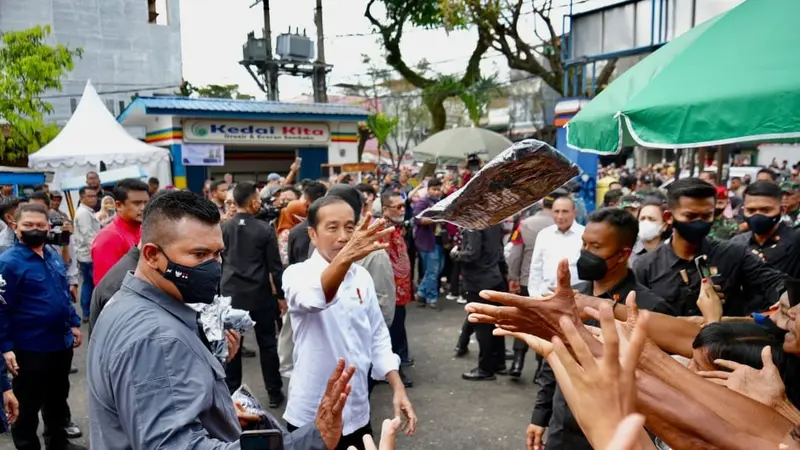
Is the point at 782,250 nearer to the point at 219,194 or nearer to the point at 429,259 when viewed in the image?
the point at 429,259

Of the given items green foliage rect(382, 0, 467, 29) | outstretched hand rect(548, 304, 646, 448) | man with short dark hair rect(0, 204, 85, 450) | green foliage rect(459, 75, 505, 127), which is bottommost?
man with short dark hair rect(0, 204, 85, 450)

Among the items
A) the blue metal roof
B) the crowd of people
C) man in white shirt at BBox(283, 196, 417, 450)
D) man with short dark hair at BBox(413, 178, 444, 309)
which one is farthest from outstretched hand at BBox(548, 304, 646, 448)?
the blue metal roof

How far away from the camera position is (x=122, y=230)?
4.07 meters

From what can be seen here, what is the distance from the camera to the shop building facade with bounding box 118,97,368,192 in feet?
48.6

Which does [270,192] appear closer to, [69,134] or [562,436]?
[69,134]

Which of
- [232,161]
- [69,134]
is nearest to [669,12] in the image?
[69,134]

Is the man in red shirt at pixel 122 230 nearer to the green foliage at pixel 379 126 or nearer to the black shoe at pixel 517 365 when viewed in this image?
the black shoe at pixel 517 365

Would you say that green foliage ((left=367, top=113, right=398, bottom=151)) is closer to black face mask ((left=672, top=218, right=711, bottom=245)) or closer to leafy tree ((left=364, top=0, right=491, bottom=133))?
leafy tree ((left=364, top=0, right=491, bottom=133))

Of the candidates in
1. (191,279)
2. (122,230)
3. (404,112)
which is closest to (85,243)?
(122,230)

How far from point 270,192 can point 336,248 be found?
6.37 meters

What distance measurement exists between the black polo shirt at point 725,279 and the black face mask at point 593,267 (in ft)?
2.59

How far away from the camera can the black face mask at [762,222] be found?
414 cm

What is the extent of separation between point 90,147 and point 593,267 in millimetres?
11763

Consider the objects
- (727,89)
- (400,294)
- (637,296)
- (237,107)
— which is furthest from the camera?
(237,107)
